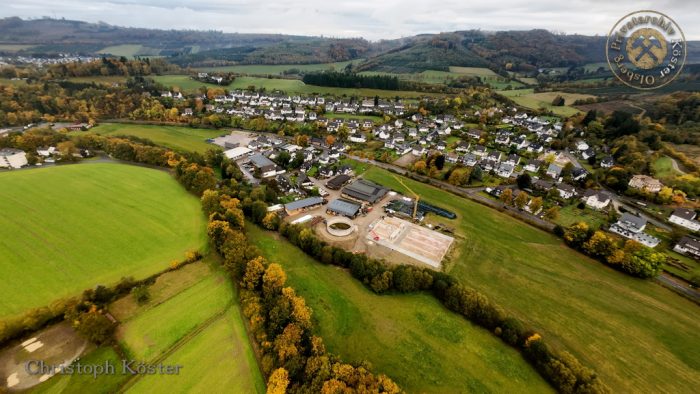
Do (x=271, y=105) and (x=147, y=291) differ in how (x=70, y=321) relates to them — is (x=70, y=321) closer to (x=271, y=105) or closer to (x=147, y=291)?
(x=147, y=291)

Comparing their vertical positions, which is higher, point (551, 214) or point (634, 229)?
point (634, 229)

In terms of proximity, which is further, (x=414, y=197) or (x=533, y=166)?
(x=533, y=166)

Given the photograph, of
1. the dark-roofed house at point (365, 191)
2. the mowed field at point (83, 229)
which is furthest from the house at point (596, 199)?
the mowed field at point (83, 229)

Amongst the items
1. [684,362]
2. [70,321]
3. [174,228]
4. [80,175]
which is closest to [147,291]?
[70,321]

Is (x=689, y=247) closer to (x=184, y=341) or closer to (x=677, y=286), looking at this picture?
(x=677, y=286)

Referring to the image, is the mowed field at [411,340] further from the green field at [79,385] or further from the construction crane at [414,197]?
the green field at [79,385]

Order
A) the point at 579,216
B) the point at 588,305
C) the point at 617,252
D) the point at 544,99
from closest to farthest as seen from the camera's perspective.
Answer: the point at 588,305
the point at 617,252
the point at 579,216
the point at 544,99

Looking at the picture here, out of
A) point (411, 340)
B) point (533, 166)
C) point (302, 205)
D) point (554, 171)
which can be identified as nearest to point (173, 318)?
point (411, 340)
